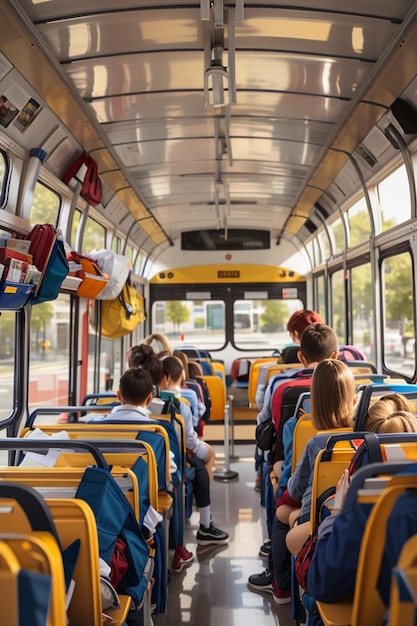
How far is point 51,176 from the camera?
15.8 ft

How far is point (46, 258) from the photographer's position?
4.08m

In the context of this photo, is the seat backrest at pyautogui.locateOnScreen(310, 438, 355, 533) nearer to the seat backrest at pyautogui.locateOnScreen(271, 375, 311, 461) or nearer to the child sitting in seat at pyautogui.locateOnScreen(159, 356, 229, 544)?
Result: the seat backrest at pyautogui.locateOnScreen(271, 375, 311, 461)

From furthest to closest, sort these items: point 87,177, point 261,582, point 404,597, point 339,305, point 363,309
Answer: point 339,305, point 363,309, point 87,177, point 261,582, point 404,597

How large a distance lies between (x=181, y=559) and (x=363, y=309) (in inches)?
142

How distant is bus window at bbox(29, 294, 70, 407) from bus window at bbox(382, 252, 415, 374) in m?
3.07

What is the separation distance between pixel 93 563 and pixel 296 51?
295cm

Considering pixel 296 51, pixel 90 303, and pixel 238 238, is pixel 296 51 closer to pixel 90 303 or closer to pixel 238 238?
pixel 90 303

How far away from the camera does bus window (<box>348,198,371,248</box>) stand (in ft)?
20.6

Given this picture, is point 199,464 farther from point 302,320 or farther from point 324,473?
point 324,473

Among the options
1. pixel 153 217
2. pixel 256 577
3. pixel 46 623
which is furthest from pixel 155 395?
pixel 153 217

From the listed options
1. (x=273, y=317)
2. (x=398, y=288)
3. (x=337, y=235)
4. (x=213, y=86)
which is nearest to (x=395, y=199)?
(x=398, y=288)

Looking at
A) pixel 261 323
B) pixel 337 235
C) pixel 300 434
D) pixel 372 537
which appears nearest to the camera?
pixel 372 537

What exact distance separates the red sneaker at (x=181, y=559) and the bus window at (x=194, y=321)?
5.92 metres

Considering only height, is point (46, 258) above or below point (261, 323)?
above
